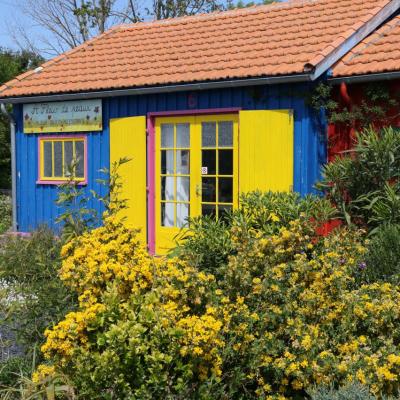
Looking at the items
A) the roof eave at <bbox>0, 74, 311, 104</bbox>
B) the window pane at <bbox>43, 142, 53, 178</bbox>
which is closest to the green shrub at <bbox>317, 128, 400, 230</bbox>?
the roof eave at <bbox>0, 74, 311, 104</bbox>

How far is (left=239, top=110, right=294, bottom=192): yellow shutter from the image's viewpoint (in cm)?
889

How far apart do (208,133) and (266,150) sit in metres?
1.04

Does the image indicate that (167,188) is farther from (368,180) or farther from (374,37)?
(374,37)

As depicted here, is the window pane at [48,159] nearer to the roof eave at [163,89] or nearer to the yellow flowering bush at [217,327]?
the roof eave at [163,89]

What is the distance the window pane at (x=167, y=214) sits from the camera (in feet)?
33.4

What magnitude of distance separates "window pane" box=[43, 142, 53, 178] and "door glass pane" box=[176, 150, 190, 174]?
8.79 feet

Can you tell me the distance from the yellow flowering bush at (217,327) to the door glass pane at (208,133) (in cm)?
479

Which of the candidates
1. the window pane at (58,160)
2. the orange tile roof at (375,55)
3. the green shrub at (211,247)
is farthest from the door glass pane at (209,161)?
the green shrub at (211,247)

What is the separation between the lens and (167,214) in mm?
10227

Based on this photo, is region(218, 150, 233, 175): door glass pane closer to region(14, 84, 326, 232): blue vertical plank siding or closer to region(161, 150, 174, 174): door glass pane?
region(14, 84, 326, 232): blue vertical plank siding

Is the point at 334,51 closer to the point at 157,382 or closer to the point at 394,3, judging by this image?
the point at 394,3

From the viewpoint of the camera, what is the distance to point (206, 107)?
963cm

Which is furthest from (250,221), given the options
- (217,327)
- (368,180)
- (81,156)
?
(81,156)

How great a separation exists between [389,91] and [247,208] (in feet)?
9.65
